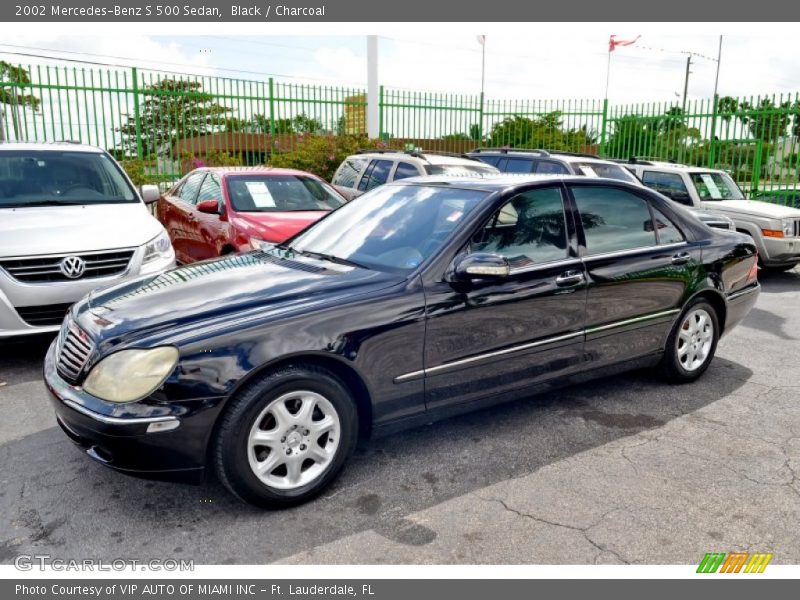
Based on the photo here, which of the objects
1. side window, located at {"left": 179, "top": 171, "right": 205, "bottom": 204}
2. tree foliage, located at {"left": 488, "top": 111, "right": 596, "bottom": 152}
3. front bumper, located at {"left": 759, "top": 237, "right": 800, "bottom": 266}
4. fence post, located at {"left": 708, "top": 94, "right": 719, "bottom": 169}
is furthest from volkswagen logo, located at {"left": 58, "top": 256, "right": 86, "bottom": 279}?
tree foliage, located at {"left": 488, "top": 111, "right": 596, "bottom": 152}

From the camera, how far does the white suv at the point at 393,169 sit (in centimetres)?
908

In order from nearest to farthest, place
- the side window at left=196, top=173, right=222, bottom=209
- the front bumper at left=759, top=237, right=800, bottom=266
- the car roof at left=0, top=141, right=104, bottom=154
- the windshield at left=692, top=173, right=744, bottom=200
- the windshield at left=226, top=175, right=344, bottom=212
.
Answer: the car roof at left=0, top=141, right=104, bottom=154
the windshield at left=226, top=175, right=344, bottom=212
the side window at left=196, top=173, right=222, bottom=209
the front bumper at left=759, top=237, right=800, bottom=266
the windshield at left=692, top=173, right=744, bottom=200

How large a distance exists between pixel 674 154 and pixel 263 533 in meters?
15.2

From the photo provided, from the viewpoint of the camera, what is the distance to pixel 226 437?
3061mm

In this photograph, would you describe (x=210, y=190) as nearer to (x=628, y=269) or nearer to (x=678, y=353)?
(x=628, y=269)

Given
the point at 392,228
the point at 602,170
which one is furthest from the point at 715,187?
the point at 392,228

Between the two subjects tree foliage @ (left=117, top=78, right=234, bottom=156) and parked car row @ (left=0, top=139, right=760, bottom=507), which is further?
tree foliage @ (left=117, top=78, right=234, bottom=156)

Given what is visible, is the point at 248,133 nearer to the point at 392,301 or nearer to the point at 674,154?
the point at 674,154

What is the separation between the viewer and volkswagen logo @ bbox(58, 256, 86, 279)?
528 centimetres

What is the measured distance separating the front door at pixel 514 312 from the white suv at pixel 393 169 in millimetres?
4683

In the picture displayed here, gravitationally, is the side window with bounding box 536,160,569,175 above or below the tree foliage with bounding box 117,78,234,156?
below

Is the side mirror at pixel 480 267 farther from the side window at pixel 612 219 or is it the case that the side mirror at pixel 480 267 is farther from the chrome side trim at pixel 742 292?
the chrome side trim at pixel 742 292

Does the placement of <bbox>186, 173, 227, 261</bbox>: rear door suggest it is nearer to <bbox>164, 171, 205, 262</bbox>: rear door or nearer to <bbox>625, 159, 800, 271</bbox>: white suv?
<bbox>164, 171, 205, 262</bbox>: rear door

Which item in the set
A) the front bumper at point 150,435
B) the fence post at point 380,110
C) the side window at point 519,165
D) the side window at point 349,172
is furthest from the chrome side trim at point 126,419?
the fence post at point 380,110
